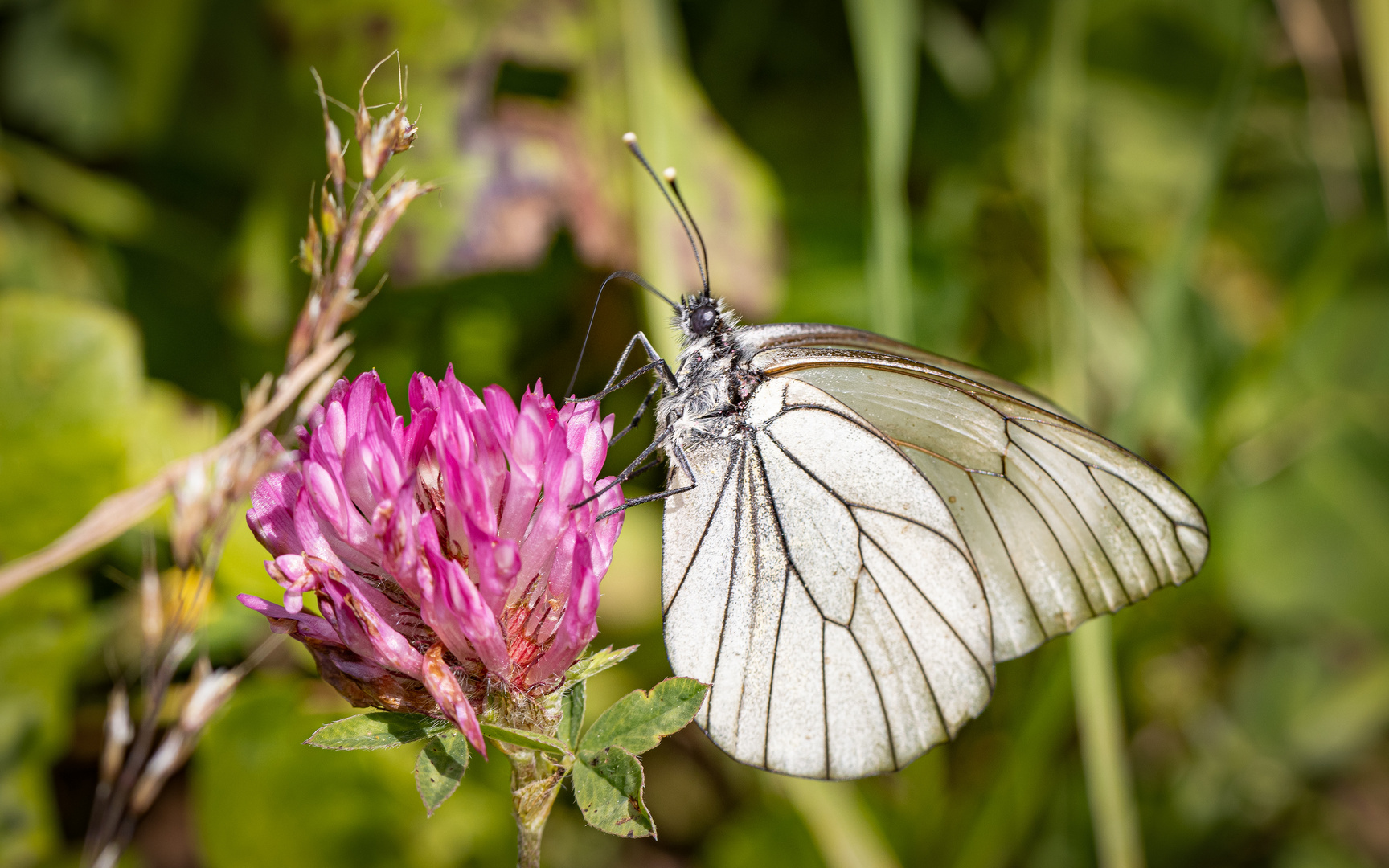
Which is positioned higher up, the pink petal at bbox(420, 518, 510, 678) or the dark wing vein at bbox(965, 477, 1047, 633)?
the pink petal at bbox(420, 518, 510, 678)

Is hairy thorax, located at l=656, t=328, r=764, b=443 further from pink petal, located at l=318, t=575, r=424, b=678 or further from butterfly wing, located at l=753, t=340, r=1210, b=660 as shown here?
pink petal, located at l=318, t=575, r=424, b=678

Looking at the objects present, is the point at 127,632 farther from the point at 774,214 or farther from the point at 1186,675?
the point at 1186,675

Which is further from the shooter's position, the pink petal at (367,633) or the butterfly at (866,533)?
the butterfly at (866,533)

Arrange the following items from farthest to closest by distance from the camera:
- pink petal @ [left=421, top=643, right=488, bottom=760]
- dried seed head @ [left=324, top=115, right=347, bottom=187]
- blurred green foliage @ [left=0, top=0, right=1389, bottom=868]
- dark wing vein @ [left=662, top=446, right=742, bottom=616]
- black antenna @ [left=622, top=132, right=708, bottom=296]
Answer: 1. blurred green foliage @ [left=0, top=0, right=1389, bottom=868]
2. black antenna @ [left=622, top=132, right=708, bottom=296]
3. dark wing vein @ [left=662, top=446, right=742, bottom=616]
4. dried seed head @ [left=324, top=115, right=347, bottom=187]
5. pink petal @ [left=421, top=643, right=488, bottom=760]

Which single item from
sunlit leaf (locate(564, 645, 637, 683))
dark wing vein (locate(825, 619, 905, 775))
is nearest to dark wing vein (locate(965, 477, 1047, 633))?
dark wing vein (locate(825, 619, 905, 775))

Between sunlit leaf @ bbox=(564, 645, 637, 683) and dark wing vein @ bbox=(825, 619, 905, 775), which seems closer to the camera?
sunlit leaf @ bbox=(564, 645, 637, 683)

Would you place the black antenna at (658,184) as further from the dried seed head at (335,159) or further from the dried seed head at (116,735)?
the dried seed head at (116,735)

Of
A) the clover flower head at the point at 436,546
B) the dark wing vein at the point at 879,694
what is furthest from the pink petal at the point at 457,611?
the dark wing vein at the point at 879,694
